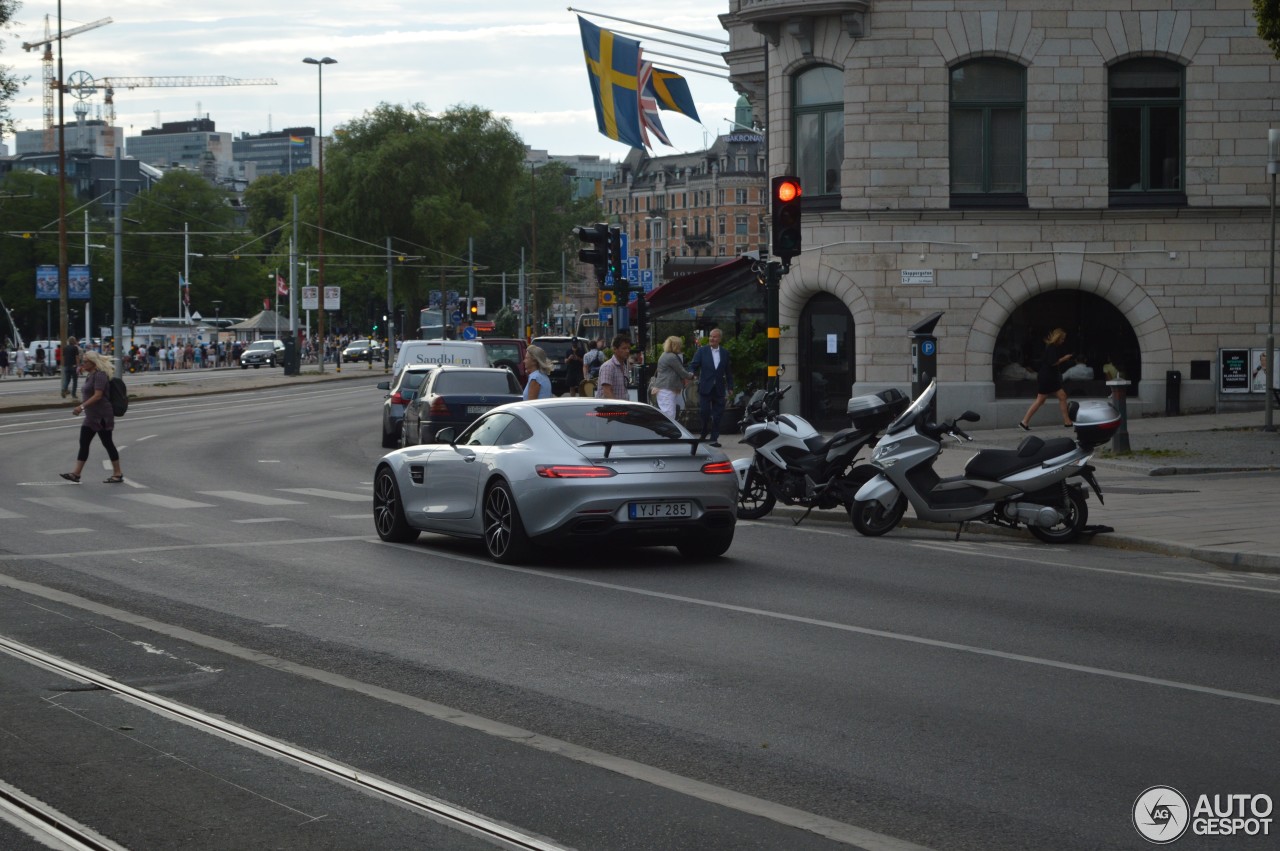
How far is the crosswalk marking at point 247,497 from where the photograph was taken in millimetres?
19859

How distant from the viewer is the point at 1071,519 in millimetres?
15344

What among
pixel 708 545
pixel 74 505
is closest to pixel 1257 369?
pixel 708 545

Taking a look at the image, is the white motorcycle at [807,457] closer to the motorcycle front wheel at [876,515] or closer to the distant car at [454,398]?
the motorcycle front wheel at [876,515]

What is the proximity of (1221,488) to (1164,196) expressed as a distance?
1203 centimetres

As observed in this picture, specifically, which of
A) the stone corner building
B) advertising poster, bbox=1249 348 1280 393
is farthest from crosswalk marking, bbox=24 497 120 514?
advertising poster, bbox=1249 348 1280 393

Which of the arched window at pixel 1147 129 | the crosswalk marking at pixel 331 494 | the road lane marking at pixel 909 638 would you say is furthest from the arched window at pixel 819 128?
the road lane marking at pixel 909 638

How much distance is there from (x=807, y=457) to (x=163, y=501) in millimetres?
7798

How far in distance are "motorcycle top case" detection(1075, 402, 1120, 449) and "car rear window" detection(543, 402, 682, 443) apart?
3769 mm

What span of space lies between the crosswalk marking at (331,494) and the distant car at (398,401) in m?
8.62

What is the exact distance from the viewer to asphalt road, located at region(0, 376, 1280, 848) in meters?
6.01

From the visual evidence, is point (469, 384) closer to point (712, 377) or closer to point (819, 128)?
point (712, 377)

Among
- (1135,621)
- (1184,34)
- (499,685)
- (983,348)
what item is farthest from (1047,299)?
(499,685)

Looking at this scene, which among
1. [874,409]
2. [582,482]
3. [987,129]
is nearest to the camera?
[582,482]

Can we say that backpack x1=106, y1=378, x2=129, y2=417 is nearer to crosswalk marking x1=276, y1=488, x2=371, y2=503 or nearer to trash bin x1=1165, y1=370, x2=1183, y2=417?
crosswalk marking x1=276, y1=488, x2=371, y2=503
